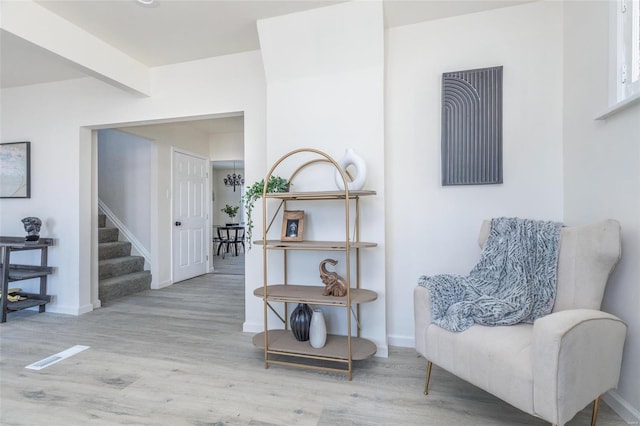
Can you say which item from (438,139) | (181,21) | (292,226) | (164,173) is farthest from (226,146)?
(438,139)

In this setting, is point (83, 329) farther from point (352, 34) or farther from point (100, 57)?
point (352, 34)

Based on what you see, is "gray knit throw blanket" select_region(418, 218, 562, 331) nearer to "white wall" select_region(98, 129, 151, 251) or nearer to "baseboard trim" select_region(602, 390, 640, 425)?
"baseboard trim" select_region(602, 390, 640, 425)

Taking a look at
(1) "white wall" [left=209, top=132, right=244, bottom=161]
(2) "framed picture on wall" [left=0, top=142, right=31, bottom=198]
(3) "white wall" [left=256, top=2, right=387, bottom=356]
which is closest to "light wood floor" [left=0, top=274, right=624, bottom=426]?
(3) "white wall" [left=256, top=2, right=387, bottom=356]

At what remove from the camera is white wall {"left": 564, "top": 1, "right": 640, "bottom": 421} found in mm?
1591

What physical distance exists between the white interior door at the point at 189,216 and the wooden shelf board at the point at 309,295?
306cm

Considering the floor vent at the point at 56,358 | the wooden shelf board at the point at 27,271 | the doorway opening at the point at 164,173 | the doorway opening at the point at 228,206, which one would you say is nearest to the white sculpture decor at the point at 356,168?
the floor vent at the point at 56,358

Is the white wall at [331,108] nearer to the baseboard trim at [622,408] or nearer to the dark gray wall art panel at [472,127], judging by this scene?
the dark gray wall art panel at [472,127]

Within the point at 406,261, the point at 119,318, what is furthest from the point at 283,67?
the point at 119,318

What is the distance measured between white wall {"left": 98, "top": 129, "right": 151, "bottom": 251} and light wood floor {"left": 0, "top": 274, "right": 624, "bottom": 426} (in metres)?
2.06

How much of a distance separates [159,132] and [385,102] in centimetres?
341

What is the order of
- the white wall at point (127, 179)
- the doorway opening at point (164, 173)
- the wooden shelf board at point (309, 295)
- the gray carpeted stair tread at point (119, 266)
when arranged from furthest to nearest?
the white wall at point (127, 179) < the doorway opening at point (164, 173) < the gray carpeted stair tread at point (119, 266) < the wooden shelf board at point (309, 295)

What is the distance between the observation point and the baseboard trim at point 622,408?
1.57 m

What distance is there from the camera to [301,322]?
225cm

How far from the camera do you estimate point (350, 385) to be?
1.97 meters
